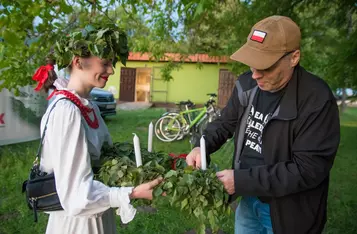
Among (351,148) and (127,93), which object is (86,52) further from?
(127,93)

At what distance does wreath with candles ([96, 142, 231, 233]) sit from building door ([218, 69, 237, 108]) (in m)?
17.8

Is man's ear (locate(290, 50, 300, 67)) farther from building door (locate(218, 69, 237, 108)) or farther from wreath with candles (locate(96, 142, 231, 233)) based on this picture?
building door (locate(218, 69, 237, 108))

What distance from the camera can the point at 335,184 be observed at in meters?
6.08

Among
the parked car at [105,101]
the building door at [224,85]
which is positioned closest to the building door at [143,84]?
the building door at [224,85]

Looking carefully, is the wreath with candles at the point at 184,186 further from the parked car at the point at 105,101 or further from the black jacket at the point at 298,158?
the parked car at the point at 105,101

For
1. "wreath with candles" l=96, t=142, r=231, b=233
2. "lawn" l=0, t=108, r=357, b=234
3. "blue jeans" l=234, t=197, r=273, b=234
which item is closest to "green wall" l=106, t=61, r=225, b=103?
"lawn" l=0, t=108, r=357, b=234

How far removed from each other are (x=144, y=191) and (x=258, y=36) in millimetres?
1004

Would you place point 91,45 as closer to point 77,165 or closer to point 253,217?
point 77,165

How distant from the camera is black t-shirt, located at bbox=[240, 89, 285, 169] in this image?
1.97 m

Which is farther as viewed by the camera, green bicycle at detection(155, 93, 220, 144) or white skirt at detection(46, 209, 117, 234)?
green bicycle at detection(155, 93, 220, 144)

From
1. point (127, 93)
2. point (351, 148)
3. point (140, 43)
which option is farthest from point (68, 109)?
point (127, 93)

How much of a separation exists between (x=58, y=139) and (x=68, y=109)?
0.51 ft

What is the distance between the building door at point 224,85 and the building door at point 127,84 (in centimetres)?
531

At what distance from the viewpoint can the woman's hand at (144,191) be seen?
169 centimetres
